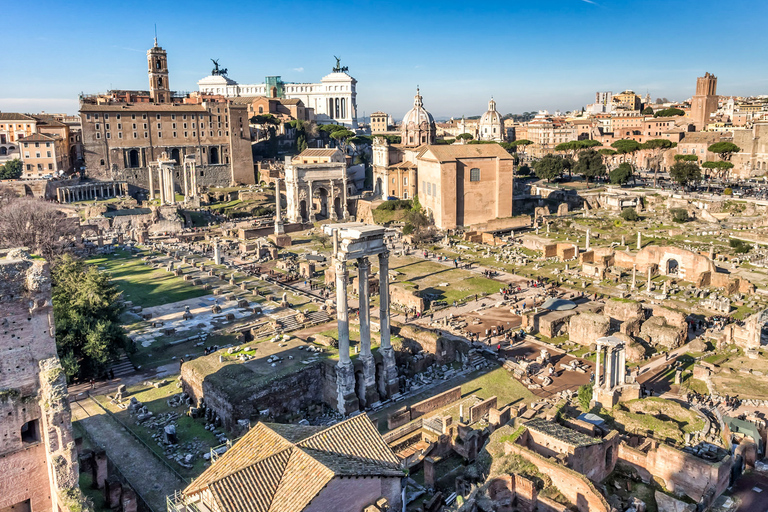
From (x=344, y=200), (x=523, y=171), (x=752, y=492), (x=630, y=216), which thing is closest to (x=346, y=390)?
(x=752, y=492)

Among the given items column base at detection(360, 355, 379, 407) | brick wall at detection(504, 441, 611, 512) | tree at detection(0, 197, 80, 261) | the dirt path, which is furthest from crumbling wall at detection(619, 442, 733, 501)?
tree at detection(0, 197, 80, 261)

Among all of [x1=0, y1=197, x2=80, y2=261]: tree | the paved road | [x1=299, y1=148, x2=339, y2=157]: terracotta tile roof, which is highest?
[x1=299, y1=148, x2=339, y2=157]: terracotta tile roof

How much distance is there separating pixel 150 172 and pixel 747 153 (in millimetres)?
79041

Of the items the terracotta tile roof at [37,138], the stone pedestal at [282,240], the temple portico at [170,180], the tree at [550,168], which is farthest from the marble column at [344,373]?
the terracotta tile roof at [37,138]

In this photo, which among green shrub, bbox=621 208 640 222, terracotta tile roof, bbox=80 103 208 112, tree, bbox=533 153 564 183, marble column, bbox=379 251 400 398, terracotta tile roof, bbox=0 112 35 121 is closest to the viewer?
marble column, bbox=379 251 400 398

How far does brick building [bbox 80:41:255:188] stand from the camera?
80.0 meters

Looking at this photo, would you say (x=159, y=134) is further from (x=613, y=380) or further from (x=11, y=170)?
(x=613, y=380)

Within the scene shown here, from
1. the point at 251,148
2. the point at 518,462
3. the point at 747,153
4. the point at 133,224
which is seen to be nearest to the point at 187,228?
the point at 133,224

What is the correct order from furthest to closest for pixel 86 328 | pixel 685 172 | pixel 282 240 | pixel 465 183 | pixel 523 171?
1. pixel 523 171
2. pixel 685 172
3. pixel 465 183
4. pixel 282 240
5. pixel 86 328

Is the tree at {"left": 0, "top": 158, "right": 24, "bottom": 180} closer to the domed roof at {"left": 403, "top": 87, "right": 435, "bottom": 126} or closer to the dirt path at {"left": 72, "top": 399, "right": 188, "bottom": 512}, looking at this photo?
the domed roof at {"left": 403, "top": 87, "right": 435, "bottom": 126}

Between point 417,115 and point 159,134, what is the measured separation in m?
36.3

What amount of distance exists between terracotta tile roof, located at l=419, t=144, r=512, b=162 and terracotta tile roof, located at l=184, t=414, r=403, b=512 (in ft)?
158

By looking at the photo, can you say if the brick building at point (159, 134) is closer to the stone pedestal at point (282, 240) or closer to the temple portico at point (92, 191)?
the temple portico at point (92, 191)

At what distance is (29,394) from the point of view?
51.1 feet
